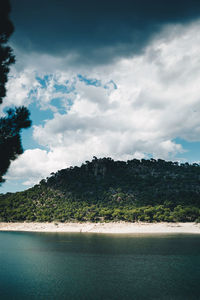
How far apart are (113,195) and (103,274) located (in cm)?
10070

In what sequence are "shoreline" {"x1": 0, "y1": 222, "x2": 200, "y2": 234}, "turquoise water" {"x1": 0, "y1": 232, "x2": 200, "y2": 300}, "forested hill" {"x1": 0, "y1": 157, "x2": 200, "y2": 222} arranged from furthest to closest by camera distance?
1. "forested hill" {"x1": 0, "y1": 157, "x2": 200, "y2": 222}
2. "shoreline" {"x1": 0, "y1": 222, "x2": 200, "y2": 234}
3. "turquoise water" {"x1": 0, "y1": 232, "x2": 200, "y2": 300}

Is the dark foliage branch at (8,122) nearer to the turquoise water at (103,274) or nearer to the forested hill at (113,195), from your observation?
the turquoise water at (103,274)

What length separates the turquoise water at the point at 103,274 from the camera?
2514 centimetres

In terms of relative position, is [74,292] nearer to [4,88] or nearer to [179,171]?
[4,88]

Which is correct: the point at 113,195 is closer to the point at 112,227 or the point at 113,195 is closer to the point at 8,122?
the point at 112,227

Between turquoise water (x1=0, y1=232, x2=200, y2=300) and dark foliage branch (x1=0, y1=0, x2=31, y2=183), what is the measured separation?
2010cm

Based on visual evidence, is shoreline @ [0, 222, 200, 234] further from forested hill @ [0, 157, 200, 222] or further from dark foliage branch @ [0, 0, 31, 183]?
dark foliage branch @ [0, 0, 31, 183]

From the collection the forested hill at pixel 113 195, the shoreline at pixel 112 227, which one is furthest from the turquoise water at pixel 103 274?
the forested hill at pixel 113 195

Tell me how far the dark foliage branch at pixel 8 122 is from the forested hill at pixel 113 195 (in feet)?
298

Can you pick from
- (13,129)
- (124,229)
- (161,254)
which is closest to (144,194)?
(124,229)

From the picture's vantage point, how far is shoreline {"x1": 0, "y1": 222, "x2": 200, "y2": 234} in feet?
280

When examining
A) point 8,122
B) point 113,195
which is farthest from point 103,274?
point 113,195

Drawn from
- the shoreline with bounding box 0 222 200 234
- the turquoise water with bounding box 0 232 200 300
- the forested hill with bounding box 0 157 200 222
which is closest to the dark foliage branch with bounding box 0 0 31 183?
the turquoise water with bounding box 0 232 200 300

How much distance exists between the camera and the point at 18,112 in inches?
→ 472
